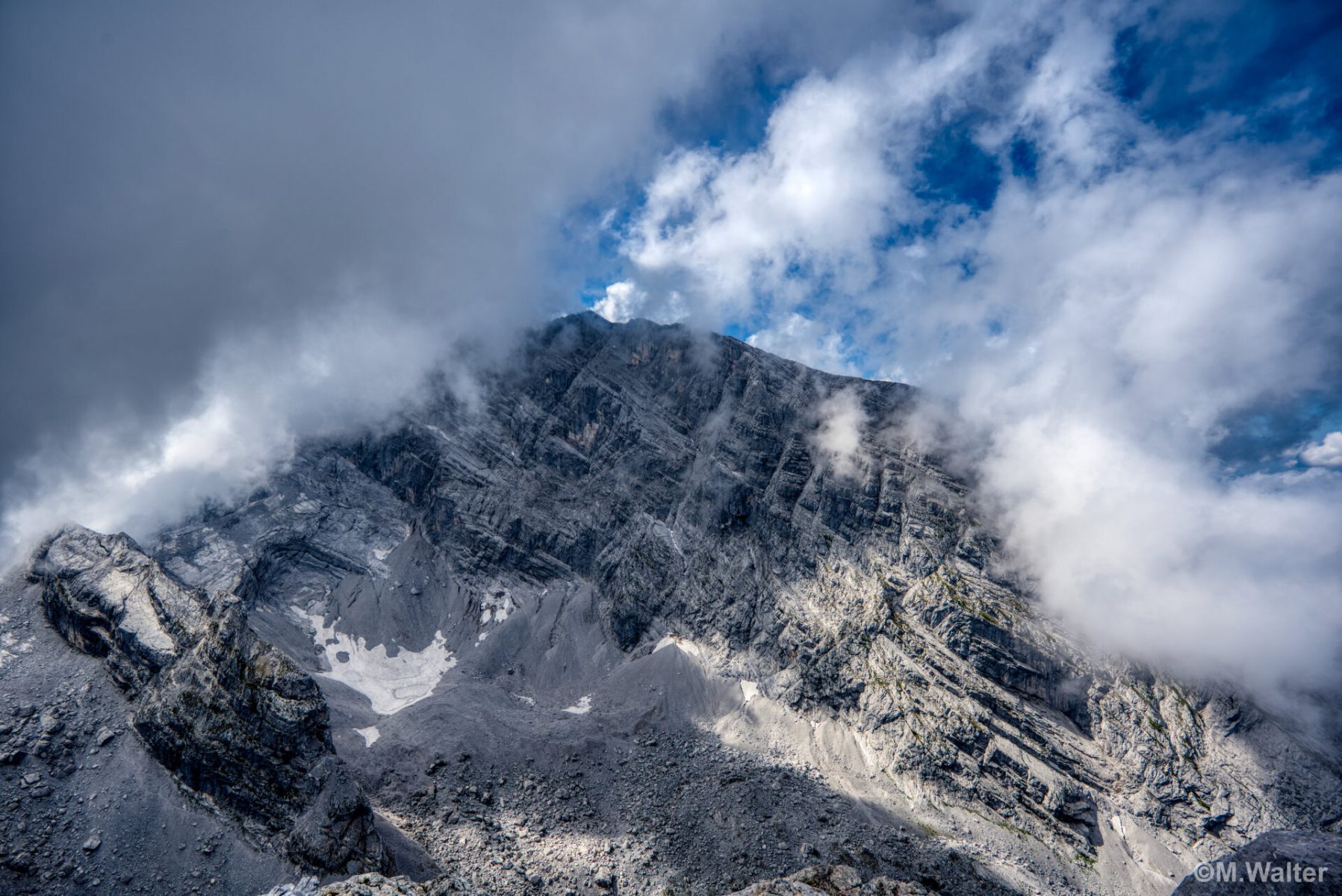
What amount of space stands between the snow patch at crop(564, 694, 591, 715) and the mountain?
→ 0.84 metres

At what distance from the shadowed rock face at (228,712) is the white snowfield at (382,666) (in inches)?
1398

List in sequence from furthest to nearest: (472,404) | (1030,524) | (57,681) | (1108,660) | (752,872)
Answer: (472,404) → (1030,524) → (1108,660) → (57,681) → (752,872)

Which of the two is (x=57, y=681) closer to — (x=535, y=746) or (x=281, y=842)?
(x=281, y=842)

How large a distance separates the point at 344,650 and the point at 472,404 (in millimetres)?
64721

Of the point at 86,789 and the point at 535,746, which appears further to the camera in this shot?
the point at 535,746

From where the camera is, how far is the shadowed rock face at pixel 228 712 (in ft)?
185

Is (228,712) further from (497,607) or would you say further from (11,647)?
(497,607)

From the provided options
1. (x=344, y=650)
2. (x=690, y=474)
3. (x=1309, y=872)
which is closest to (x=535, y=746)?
(x=344, y=650)

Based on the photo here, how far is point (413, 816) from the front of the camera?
67438 mm

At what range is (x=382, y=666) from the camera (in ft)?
360

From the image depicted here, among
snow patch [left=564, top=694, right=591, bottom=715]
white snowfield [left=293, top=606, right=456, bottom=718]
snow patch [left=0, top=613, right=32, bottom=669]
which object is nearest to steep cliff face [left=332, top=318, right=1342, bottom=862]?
snow patch [left=564, top=694, right=591, bottom=715]

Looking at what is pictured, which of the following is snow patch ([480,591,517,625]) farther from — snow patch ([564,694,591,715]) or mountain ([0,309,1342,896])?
snow patch ([564,694,591,715])

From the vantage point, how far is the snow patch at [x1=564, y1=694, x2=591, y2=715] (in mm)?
97250

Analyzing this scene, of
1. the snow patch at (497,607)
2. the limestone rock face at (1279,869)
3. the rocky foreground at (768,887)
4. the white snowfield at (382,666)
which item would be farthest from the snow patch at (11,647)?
the limestone rock face at (1279,869)
